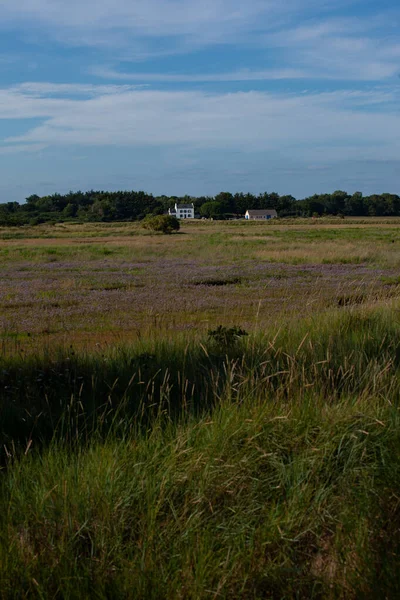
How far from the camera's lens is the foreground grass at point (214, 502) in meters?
3.46

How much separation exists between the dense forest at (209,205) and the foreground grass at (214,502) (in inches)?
5233

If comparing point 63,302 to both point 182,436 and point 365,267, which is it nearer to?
point 182,436

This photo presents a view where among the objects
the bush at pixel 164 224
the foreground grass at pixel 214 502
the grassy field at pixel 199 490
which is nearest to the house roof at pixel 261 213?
the bush at pixel 164 224

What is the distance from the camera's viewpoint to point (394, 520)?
402 centimetres

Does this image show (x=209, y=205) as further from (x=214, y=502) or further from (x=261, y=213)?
(x=214, y=502)

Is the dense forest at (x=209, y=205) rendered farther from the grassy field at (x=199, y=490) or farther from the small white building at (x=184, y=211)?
the grassy field at (x=199, y=490)

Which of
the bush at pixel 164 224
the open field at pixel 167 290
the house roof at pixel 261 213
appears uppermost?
the house roof at pixel 261 213

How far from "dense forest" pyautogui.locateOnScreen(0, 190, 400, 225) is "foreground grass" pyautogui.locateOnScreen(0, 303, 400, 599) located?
13292 cm

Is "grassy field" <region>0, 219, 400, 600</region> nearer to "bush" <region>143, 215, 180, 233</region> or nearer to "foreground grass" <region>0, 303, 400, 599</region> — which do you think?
"foreground grass" <region>0, 303, 400, 599</region>

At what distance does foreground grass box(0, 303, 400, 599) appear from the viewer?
346 cm

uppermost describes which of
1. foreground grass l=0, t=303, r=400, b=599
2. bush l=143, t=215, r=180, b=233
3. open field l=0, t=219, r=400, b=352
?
bush l=143, t=215, r=180, b=233

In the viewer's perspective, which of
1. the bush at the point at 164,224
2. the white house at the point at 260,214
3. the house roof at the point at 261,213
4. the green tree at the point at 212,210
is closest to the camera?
the bush at the point at 164,224

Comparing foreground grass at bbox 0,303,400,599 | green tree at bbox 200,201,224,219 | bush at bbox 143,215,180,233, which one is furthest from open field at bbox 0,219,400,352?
green tree at bbox 200,201,224,219

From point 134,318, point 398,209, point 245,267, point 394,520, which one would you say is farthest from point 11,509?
point 398,209
